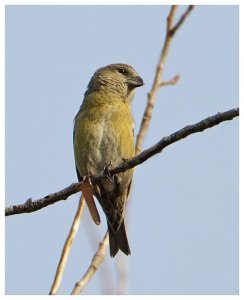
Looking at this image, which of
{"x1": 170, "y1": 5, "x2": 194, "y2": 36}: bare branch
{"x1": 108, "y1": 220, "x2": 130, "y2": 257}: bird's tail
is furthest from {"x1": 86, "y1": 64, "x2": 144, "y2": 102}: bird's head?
{"x1": 170, "y1": 5, "x2": 194, "y2": 36}: bare branch

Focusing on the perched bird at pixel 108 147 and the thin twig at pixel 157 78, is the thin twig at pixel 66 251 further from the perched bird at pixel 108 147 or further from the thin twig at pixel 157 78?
the perched bird at pixel 108 147

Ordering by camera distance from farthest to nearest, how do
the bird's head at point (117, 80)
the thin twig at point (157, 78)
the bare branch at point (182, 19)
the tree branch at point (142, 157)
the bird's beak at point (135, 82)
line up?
the bird's beak at point (135, 82)
the bird's head at point (117, 80)
the bare branch at point (182, 19)
the thin twig at point (157, 78)
the tree branch at point (142, 157)

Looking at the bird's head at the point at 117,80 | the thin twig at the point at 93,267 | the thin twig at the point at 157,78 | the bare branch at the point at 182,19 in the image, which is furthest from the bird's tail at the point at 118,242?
the bare branch at the point at 182,19

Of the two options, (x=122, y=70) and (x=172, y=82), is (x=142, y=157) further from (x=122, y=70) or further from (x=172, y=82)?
(x=122, y=70)

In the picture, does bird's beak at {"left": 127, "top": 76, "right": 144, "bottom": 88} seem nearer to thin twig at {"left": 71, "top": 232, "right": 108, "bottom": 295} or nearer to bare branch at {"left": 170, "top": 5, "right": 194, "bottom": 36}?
bare branch at {"left": 170, "top": 5, "right": 194, "bottom": 36}

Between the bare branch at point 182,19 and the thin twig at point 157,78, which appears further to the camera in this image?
the bare branch at point 182,19
